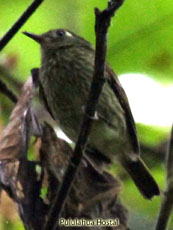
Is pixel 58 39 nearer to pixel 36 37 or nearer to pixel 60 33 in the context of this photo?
pixel 60 33

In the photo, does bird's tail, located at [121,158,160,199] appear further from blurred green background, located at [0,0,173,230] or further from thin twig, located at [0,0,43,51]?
thin twig, located at [0,0,43,51]

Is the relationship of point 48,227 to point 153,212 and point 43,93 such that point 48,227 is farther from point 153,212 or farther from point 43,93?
point 43,93

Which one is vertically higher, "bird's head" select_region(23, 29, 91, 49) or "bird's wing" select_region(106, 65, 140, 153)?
"bird's head" select_region(23, 29, 91, 49)

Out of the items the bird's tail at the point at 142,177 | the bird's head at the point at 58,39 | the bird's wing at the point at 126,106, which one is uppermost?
the bird's head at the point at 58,39

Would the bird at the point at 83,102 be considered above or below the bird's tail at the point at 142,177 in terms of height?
above

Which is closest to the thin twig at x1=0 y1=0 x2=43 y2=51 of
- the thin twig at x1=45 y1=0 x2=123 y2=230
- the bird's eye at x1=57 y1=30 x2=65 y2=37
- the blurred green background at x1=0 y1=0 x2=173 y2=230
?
the thin twig at x1=45 y1=0 x2=123 y2=230

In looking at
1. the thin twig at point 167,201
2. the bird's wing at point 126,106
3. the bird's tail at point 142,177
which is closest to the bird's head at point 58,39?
the bird's wing at point 126,106

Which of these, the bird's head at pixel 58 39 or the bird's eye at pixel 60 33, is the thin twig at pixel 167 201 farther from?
the bird's eye at pixel 60 33
